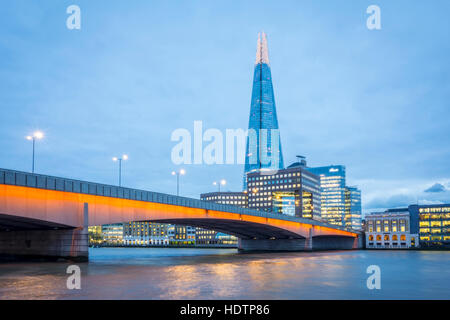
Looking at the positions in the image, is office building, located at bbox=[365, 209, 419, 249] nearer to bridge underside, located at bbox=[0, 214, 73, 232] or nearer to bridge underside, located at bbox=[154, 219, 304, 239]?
bridge underside, located at bbox=[154, 219, 304, 239]

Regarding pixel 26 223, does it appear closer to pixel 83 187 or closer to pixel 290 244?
pixel 83 187

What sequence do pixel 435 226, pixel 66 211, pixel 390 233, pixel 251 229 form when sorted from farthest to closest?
pixel 435 226, pixel 390 233, pixel 251 229, pixel 66 211

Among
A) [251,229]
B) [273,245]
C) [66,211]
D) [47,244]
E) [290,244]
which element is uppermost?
[66,211]

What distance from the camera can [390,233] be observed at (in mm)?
165500

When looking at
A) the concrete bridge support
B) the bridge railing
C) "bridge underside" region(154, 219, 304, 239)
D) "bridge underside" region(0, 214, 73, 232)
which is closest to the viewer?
the bridge railing

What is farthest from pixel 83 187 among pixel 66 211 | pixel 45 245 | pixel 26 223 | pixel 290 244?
pixel 290 244

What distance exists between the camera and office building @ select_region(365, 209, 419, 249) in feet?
536

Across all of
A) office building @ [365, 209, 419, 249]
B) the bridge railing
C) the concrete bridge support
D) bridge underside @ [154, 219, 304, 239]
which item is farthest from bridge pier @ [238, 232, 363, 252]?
the concrete bridge support

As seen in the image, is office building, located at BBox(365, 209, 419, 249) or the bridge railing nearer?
the bridge railing

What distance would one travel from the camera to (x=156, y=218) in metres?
58.6

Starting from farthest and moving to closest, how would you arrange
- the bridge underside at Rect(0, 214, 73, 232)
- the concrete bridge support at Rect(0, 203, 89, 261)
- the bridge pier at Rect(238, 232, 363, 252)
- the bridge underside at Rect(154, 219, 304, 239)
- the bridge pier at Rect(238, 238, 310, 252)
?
the bridge pier at Rect(238, 238, 310, 252) < the bridge pier at Rect(238, 232, 363, 252) < the bridge underside at Rect(154, 219, 304, 239) < the concrete bridge support at Rect(0, 203, 89, 261) < the bridge underside at Rect(0, 214, 73, 232)
